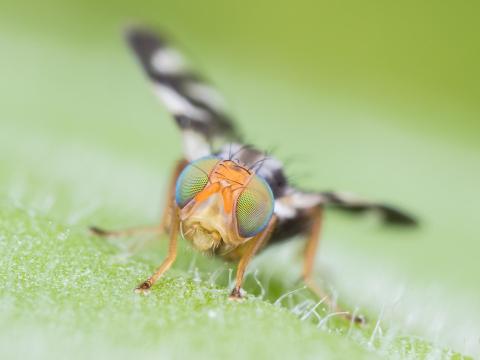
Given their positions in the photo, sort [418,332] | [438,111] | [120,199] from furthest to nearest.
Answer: [438,111]
[120,199]
[418,332]

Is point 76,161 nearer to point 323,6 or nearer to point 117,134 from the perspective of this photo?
point 117,134

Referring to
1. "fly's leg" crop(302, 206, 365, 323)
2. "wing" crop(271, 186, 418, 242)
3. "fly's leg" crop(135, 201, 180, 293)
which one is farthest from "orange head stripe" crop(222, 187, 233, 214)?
"fly's leg" crop(302, 206, 365, 323)

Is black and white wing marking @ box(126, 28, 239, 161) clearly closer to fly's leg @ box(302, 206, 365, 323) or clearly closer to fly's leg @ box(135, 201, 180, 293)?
fly's leg @ box(302, 206, 365, 323)

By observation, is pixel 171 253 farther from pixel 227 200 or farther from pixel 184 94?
pixel 184 94

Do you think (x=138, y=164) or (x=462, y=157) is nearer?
(x=138, y=164)

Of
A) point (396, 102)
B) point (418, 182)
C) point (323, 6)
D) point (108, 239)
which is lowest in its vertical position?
point (108, 239)

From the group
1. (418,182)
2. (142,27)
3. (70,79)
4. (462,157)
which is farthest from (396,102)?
(142,27)

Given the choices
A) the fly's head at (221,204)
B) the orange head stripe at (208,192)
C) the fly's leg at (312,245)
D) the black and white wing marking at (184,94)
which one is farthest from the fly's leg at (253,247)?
the black and white wing marking at (184,94)

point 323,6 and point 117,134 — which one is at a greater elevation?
point 323,6

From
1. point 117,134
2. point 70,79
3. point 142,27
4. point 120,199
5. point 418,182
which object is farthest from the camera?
point 70,79
